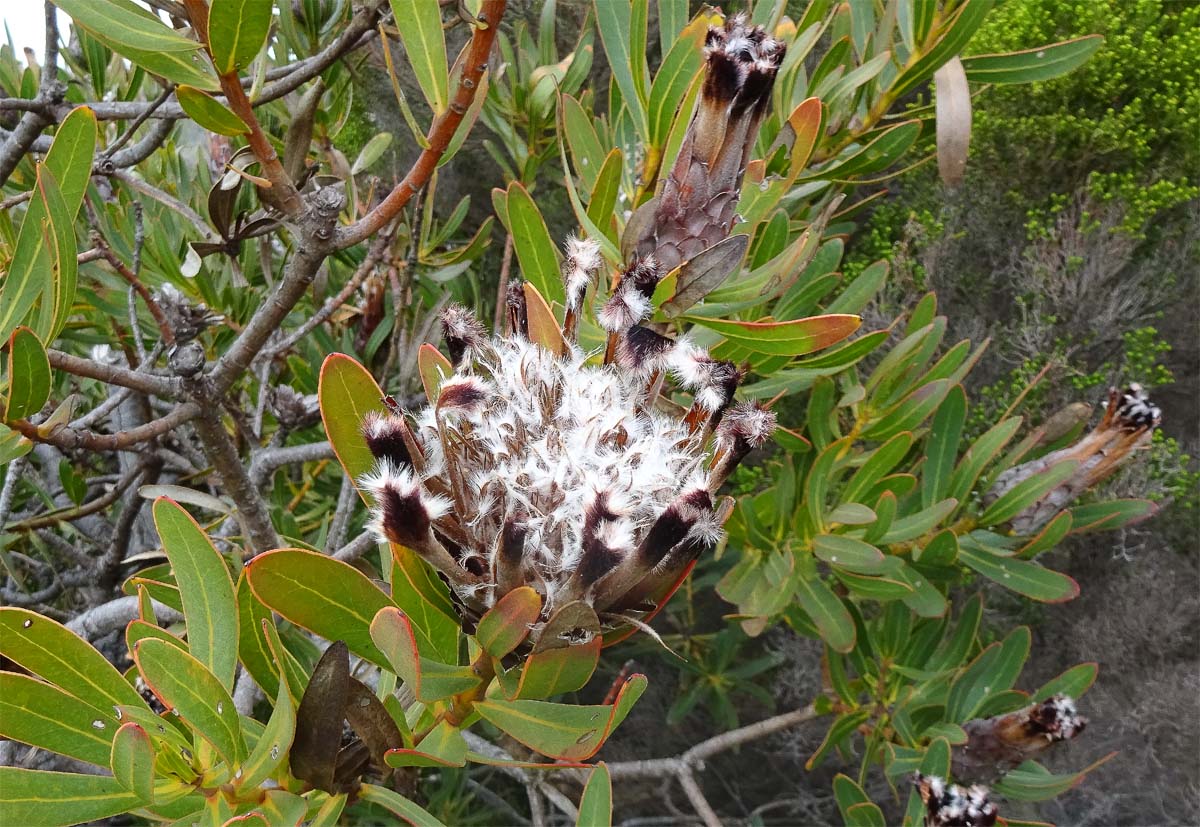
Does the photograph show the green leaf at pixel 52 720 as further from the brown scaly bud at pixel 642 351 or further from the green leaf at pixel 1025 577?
the green leaf at pixel 1025 577

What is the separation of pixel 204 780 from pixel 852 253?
6.58 feet

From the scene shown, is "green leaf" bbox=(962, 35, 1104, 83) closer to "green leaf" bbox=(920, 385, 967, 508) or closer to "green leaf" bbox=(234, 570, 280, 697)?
"green leaf" bbox=(920, 385, 967, 508)

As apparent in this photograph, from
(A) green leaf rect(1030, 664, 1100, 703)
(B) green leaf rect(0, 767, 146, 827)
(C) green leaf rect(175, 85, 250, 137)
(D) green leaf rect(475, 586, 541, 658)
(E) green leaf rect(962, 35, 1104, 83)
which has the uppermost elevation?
(E) green leaf rect(962, 35, 1104, 83)

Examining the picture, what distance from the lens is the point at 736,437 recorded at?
59 centimetres

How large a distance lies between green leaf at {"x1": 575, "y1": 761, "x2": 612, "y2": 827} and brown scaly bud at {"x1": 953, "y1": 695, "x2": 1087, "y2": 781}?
919mm

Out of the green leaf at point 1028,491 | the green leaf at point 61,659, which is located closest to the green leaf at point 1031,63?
the green leaf at point 1028,491

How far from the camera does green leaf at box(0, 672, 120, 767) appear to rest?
0.53m

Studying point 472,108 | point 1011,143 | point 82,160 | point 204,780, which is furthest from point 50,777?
point 1011,143

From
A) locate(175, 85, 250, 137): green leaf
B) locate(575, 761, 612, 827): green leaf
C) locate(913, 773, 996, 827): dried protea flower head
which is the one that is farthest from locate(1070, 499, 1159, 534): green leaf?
locate(175, 85, 250, 137): green leaf

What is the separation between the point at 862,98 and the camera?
1.26 metres

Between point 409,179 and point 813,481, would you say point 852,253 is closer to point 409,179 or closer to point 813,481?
point 813,481

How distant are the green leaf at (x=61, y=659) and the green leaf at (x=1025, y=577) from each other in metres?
1.35

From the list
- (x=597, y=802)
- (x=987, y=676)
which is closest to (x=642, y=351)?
(x=597, y=802)

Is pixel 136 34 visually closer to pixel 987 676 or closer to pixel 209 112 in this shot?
pixel 209 112
